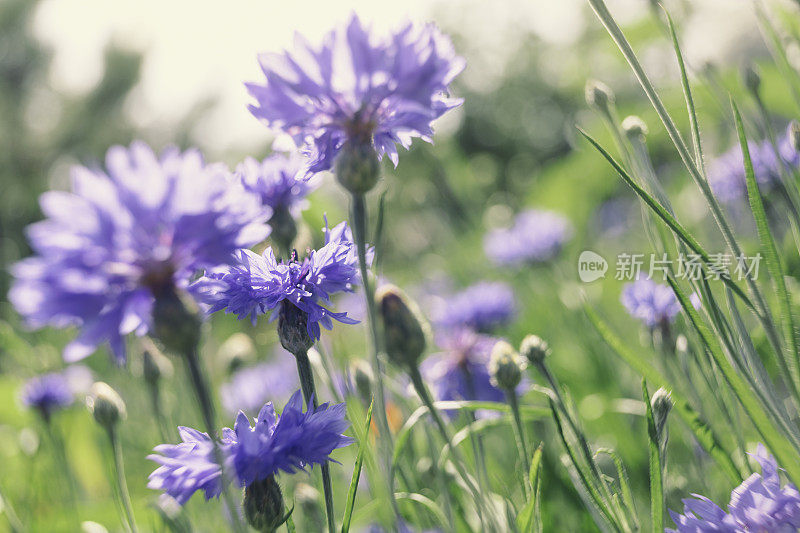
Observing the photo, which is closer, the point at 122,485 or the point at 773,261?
the point at 773,261

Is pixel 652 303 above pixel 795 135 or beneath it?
beneath

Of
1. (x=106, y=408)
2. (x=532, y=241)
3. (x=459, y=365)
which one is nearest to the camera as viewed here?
(x=106, y=408)

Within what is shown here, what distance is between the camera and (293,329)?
427mm

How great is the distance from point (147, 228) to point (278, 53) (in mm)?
127

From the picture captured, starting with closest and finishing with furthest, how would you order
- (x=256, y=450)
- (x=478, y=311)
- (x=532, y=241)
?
(x=256, y=450) → (x=478, y=311) → (x=532, y=241)

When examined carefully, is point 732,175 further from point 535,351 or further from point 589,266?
point 535,351

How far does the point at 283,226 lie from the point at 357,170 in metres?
0.16

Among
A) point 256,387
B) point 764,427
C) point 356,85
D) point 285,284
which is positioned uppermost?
point 356,85

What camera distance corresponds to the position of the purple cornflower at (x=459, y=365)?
2.74 feet

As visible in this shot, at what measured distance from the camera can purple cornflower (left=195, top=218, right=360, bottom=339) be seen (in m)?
0.41

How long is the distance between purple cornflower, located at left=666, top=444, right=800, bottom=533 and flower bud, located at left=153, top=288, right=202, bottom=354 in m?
0.30

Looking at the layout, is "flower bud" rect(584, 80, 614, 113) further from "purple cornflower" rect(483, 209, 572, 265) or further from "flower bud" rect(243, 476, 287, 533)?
"purple cornflower" rect(483, 209, 572, 265)

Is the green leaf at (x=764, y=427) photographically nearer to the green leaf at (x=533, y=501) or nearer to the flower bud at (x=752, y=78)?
the green leaf at (x=533, y=501)

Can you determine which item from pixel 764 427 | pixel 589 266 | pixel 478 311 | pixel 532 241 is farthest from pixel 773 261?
pixel 532 241
